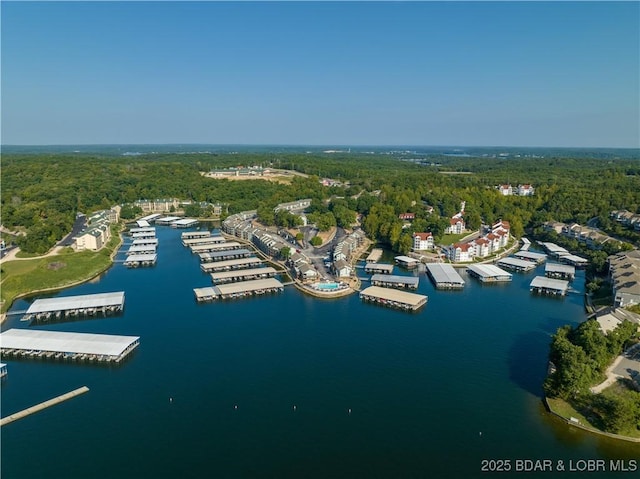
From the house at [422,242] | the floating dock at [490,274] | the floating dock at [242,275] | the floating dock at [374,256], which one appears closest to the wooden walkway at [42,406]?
the floating dock at [242,275]

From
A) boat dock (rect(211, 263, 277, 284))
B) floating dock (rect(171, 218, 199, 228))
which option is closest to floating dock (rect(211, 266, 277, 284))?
boat dock (rect(211, 263, 277, 284))

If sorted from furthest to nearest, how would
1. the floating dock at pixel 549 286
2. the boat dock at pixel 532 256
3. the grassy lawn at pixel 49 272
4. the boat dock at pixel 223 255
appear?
the boat dock at pixel 223 255 < the boat dock at pixel 532 256 < the floating dock at pixel 549 286 < the grassy lawn at pixel 49 272

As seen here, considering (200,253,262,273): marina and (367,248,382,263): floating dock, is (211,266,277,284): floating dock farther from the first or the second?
(367,248,382,263): floating dock

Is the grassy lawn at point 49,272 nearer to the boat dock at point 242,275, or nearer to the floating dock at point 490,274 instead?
the boat dock at point 242,275

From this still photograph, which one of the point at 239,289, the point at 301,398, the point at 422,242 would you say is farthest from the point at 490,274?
the point at 301,398

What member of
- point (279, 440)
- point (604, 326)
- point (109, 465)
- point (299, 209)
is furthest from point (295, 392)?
point (299, 209)

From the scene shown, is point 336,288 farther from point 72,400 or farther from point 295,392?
point 72,400
